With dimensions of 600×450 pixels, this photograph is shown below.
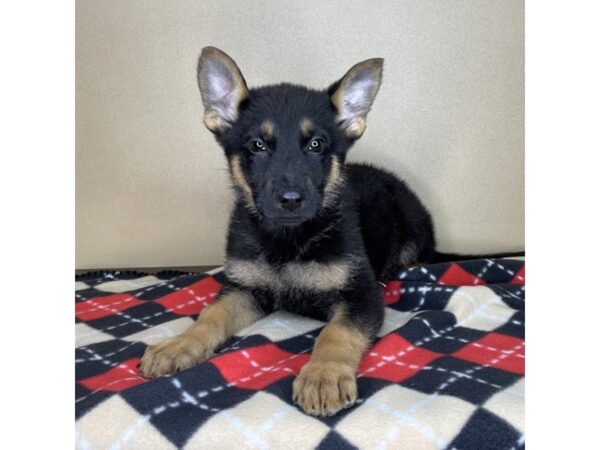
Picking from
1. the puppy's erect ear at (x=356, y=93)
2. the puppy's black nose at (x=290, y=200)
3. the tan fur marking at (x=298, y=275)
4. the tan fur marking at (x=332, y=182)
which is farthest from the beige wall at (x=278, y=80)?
the puppy's black nose at (x=290, y=200)

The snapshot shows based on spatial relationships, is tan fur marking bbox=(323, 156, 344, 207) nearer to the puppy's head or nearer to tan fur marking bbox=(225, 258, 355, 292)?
the puppy's head

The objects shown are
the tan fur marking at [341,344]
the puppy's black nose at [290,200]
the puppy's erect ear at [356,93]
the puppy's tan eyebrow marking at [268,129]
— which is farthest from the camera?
the puppy's erect ear at [356,93]

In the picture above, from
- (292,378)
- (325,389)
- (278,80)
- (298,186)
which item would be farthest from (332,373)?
(278,80)

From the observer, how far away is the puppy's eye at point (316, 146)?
2.30 m

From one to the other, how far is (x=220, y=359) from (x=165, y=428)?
39cm

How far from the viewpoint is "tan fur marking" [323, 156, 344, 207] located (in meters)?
2.40

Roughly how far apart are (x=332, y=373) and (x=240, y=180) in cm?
104

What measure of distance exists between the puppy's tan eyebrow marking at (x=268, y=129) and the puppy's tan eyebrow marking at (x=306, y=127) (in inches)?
4.8

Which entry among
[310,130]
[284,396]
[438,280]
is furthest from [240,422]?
[438,280]

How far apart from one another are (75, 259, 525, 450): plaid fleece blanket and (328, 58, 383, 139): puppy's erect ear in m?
0.88

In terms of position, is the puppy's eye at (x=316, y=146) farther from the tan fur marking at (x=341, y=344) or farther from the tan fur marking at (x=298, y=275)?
the tan fur marking at (x=341, y=344)

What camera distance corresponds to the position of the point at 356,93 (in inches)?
97.3

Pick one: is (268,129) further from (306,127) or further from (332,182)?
(332,182)
